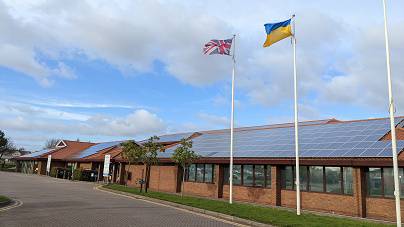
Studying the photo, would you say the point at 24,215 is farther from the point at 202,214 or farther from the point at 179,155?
the point at 179,155

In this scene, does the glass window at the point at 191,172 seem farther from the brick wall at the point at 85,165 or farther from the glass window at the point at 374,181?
the brick wall at the point at 85,165

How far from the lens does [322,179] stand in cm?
2231

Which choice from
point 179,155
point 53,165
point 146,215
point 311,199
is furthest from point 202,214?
point 53,165

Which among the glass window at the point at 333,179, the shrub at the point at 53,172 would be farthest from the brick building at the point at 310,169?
the shrub at the point at 53,172

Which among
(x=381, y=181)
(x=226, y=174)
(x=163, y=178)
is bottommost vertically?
(x=163, y=178)

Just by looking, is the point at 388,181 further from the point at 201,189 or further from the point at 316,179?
the point at 201,189

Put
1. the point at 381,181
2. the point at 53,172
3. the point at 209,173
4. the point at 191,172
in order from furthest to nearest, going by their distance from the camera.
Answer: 1. the point at 53,172
2. the point at 191,172
3. the point at 209,173
4. the point at 381,181

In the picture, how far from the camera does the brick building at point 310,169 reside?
19.7 meters

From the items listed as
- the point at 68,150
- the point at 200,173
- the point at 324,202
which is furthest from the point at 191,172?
the point at 68,150

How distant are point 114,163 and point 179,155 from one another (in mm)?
21856

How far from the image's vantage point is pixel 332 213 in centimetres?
2091

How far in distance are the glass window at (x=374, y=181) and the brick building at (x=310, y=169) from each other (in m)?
0.04

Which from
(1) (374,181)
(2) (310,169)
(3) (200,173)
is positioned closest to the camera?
(1) (374,181)

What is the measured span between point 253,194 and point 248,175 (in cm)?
151
